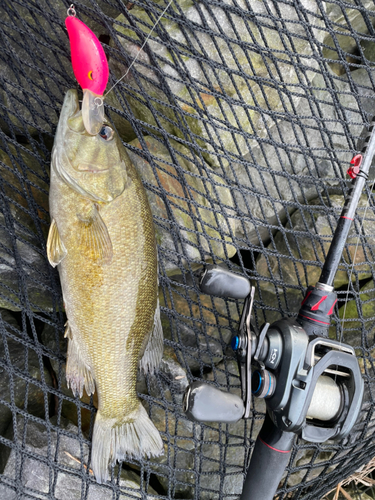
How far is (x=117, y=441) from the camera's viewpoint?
81.0 inches

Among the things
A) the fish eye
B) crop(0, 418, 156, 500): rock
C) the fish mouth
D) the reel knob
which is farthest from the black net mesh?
the reel knob

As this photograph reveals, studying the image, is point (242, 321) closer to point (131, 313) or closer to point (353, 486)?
point (131, 313)

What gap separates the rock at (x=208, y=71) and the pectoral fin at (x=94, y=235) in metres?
0.65

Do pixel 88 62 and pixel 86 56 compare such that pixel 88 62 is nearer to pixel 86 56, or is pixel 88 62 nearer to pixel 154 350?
pixel 86 56

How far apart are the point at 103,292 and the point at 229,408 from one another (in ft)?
2.67

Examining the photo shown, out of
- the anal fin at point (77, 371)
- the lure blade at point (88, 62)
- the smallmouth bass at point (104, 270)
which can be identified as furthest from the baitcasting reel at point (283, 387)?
the lure blade at point (88, 62)

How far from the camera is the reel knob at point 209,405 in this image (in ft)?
5.39

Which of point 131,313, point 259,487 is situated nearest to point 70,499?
point 259,487

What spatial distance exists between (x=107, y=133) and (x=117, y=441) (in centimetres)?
165

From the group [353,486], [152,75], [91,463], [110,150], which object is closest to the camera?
[110,150]

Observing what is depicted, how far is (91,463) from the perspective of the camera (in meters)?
2.05

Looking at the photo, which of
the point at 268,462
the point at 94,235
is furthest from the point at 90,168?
the point at 268,462

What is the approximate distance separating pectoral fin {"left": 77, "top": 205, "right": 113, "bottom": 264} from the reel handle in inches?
47.7

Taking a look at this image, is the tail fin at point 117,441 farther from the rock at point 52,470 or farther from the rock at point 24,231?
the rock at point 24,231
